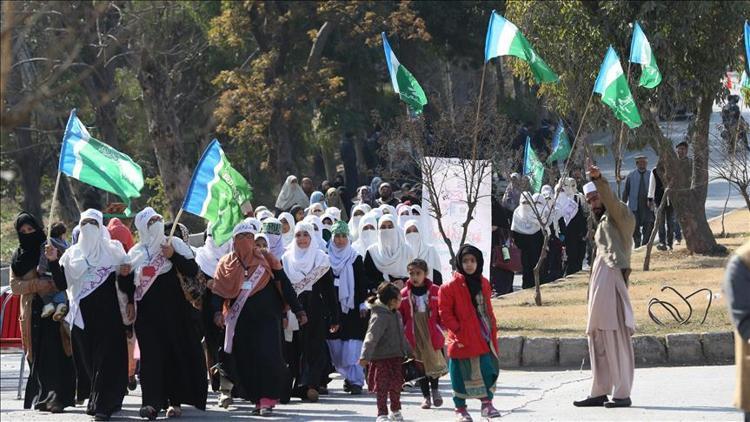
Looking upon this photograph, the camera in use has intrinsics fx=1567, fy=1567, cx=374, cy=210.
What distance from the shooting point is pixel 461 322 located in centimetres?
1037

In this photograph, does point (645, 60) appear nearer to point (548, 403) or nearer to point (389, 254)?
point (389, 254)

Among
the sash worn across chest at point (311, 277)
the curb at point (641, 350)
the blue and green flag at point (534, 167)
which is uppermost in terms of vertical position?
the blue and green flag at point (534, 167)

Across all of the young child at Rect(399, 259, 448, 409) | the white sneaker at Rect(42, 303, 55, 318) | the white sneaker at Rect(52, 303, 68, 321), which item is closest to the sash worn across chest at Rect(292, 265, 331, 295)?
the young child at Rect(399, 259, 448, 409)

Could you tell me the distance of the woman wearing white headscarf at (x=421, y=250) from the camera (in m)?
13.1

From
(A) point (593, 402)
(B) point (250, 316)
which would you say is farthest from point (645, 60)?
(A) point (593, 402)

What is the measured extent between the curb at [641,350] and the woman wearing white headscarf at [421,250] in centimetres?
103

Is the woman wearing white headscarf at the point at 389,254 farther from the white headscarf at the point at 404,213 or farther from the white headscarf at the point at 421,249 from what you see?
the white headscarf at the point at 404,213

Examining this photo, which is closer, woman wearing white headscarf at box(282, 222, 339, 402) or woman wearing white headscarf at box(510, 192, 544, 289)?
woman wearing white headscarf at box(282, 222, 339, 402)

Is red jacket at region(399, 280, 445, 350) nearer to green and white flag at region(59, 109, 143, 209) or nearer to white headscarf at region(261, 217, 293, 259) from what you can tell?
white headscarf at region(261, 217, 293, 259)

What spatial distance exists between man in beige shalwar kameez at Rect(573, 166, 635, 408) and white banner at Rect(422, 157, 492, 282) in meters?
6.08

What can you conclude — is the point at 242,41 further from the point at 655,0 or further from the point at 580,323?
the point at 580,323

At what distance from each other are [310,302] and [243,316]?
1.21m

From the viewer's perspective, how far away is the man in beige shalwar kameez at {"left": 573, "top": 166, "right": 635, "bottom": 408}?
422 inches

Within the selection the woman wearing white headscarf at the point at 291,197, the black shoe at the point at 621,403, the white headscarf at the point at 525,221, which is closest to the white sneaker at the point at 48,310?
the black shoe at the point at 621,403
